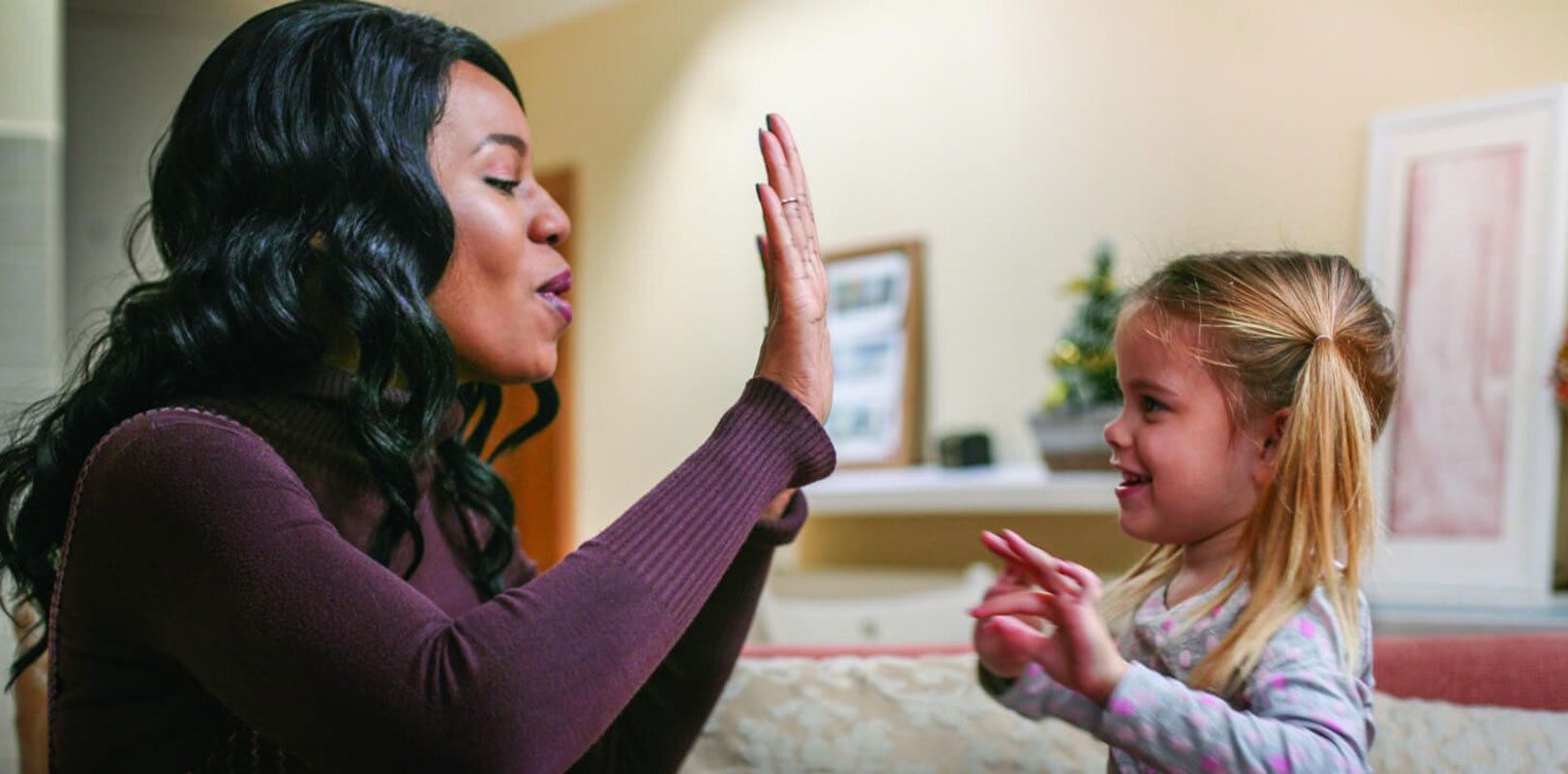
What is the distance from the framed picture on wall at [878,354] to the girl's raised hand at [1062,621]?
234 cm

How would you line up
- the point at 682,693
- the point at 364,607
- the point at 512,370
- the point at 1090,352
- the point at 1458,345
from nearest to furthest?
the point at 364,607
the point at 512,370
the point at 682,693
the point at 1458,345
the point at 1090,352

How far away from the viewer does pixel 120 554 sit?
2.38ft

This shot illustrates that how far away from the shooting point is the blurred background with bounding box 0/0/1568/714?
7.64 ft

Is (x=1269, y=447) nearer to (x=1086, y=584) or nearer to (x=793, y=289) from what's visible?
(x=1086, y=584)

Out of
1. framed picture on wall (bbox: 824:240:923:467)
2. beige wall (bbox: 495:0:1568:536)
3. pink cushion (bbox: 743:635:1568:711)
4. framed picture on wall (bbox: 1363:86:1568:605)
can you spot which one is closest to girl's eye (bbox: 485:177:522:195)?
pink cushion (bbox: 743:635:1568:711)

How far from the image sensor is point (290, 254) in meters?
0.82

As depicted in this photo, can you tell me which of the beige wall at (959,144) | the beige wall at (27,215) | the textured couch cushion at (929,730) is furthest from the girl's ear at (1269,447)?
the beige wall at (27,215)

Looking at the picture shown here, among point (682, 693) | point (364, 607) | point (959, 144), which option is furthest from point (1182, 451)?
point (959, 144)

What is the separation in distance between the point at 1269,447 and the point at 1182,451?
0.08 m

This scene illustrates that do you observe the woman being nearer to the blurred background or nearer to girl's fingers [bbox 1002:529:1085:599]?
girl's fingers [bbox 1002:529:1085:599]

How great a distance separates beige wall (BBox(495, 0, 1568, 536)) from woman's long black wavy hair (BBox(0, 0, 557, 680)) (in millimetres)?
1605

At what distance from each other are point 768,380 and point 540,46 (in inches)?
134

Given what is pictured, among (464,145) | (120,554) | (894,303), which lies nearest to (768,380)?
(464,145)

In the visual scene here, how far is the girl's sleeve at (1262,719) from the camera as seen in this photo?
793 mm
